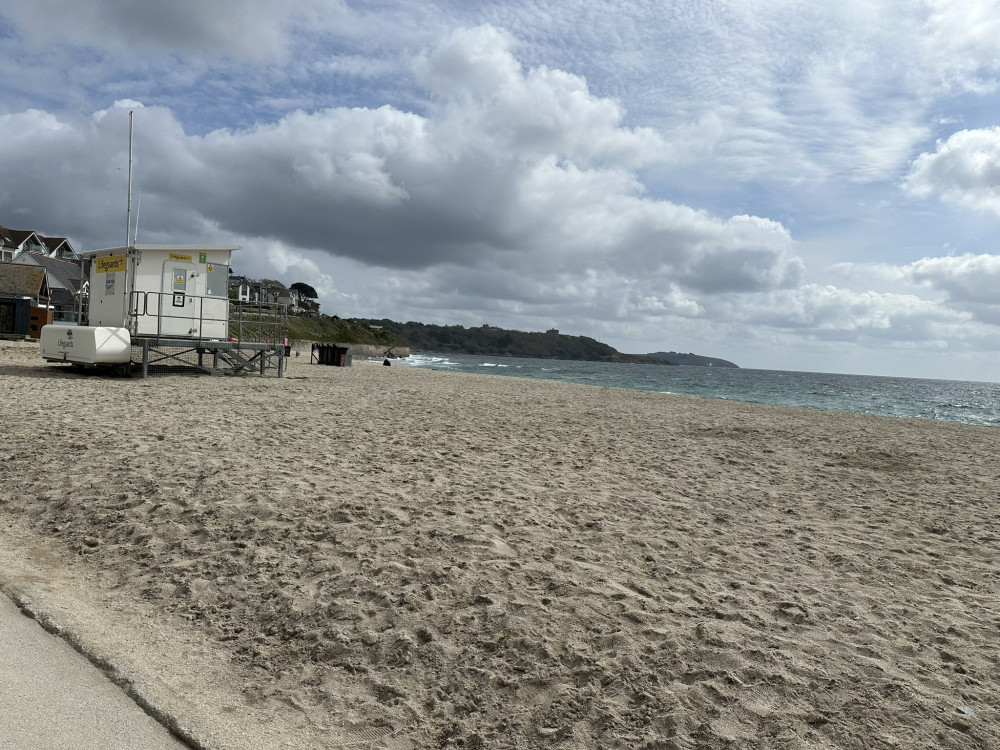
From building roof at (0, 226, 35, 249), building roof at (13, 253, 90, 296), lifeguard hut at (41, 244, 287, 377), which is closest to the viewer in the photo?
lifeguard hut at (41, 244, 287, 377)

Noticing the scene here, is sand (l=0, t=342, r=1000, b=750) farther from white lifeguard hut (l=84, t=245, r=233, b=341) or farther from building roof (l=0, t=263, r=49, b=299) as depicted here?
building roof (l=0, t=263, r=49, b=299)

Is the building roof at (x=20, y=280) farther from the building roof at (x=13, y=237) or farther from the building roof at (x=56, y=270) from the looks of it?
the building roof at (x=13, y=237)

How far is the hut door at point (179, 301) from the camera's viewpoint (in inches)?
721

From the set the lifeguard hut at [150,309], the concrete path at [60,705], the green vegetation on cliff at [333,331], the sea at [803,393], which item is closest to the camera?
the concrete path at [60,705]

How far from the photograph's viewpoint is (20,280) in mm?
43344

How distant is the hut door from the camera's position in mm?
18322

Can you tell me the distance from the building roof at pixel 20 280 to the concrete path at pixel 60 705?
46.5 metres

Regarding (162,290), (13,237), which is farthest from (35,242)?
(162,290)

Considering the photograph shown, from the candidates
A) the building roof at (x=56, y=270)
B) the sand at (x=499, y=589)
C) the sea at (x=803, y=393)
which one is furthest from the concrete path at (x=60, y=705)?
the building roof at (x=56, y=270)

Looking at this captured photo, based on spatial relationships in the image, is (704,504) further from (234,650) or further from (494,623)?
(234,650)

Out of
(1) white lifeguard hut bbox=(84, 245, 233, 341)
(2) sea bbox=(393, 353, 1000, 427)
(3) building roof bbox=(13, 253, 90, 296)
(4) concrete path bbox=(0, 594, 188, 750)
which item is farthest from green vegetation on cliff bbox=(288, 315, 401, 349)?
(4) concrete path bbox=(0, 594, 188, 750)

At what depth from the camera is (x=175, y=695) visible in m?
3.50

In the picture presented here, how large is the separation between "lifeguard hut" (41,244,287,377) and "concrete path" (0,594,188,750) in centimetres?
1486

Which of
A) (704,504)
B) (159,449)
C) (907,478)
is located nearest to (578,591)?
(704,504)
